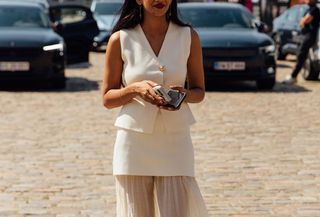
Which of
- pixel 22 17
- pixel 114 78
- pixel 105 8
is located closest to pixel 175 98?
pixel 114 78

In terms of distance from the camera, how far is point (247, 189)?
7.91 metres

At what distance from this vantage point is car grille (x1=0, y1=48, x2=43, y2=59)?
16.5 m

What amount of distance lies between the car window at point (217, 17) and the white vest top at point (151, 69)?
13.5m

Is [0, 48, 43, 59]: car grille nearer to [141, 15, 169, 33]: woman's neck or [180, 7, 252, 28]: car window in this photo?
[180, 7, 252, 28]: car window

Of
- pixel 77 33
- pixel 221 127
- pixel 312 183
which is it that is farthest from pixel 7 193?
pixel 77 33

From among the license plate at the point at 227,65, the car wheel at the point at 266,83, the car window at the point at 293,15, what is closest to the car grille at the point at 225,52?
the license plate at the point at 227,65

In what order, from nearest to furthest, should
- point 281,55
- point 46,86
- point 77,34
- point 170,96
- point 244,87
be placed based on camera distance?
1. point 170,96
2. point 46,86
3. point 244,87
4. point 77,34
5. point 281,55

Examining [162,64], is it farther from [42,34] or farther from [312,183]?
[42,34]

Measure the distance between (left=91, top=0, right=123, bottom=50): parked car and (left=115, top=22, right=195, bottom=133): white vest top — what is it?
23.8 metres

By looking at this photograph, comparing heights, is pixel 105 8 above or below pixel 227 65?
below

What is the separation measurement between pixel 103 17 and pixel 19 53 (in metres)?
14.1

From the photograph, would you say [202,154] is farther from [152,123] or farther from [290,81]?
[290,81]

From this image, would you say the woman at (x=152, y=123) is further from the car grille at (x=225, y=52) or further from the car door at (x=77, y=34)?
the car door at (x=77, y=34)

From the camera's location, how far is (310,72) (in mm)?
19125
